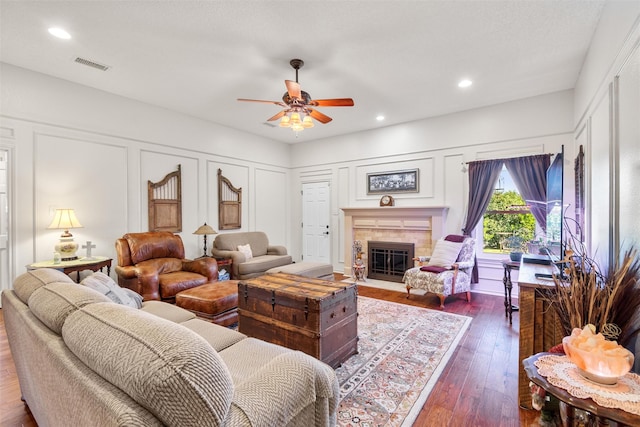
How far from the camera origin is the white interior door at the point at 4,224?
Answer: 11.5 ft

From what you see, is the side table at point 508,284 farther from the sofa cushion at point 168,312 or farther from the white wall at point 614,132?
the sofa cushion at point 168,312

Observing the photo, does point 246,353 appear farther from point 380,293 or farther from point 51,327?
point 380,293

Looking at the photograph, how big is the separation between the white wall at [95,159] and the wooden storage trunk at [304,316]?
292cm

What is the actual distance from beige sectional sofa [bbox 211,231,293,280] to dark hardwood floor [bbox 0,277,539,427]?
2.70 metres

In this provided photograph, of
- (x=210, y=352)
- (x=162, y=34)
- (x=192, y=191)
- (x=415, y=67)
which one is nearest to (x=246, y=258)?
(x=192, y=191)

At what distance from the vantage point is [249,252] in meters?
5.48

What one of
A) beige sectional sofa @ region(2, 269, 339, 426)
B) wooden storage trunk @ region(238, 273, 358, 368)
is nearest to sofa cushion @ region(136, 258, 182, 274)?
wooden storage trunk @ region(238, 273, 358, 368)

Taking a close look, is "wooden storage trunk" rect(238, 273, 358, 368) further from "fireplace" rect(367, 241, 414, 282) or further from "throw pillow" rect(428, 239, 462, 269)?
"fireplace" rect(367, 241, 414, 282)

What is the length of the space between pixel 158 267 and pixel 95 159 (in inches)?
71.3

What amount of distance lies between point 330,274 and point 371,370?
93.4 inches

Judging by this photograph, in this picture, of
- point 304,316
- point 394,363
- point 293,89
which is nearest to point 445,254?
point 394,363

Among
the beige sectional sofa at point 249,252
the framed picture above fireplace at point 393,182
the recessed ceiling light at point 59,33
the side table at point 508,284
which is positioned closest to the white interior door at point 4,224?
the recessed ceiling light at point 59,33

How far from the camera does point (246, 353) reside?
1.70 metres

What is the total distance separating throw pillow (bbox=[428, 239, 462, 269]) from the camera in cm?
446
